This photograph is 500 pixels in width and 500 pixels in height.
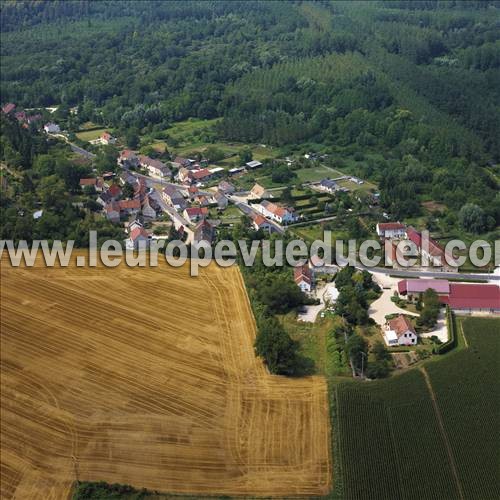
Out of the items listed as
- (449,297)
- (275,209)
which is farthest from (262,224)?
(449,297)

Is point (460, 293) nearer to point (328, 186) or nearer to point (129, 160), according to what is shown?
point (328, 186)

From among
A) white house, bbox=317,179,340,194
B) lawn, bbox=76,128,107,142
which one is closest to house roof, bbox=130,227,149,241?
white house, bbox=317,179,340,194

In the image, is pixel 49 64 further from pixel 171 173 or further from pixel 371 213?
pixel 371 213

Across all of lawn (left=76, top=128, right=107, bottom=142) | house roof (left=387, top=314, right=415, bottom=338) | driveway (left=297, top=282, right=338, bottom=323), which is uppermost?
house roof (left=387, top=314, right=415, bottom=338)

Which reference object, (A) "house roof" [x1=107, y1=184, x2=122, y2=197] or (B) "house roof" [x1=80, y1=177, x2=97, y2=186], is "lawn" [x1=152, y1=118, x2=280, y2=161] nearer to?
(B) "house roof" [x1=80, y1=177, x2=97, y2=186]

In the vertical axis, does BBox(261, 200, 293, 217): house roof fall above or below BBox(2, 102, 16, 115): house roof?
above

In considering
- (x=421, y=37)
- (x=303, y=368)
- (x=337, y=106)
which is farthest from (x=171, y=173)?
(x=421, y=37)
